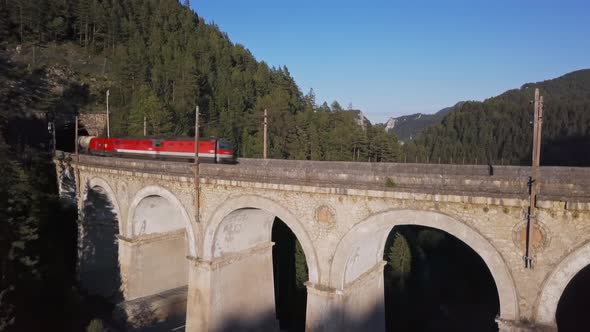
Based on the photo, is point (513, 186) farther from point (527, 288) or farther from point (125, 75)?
point (125, 75)

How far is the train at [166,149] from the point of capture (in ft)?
70.9

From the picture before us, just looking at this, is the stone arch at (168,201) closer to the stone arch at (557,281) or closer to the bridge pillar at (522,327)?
the bridge pillar at (522,327)

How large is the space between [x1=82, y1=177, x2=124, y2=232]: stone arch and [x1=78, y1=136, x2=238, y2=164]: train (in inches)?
124

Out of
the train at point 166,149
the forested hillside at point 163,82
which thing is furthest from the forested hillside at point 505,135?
the train at point 166,149

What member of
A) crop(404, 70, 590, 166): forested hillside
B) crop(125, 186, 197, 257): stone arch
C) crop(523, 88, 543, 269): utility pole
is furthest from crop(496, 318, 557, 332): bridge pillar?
crop(404, 70, 590, 166): forested hillside

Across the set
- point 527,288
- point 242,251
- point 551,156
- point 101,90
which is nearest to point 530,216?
point 527,288

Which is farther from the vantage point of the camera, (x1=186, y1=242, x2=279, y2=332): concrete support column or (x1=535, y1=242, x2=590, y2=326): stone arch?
(x1=186, y1=242, x2=279, y2=332): concrete support column

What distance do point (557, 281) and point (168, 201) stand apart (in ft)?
51.5

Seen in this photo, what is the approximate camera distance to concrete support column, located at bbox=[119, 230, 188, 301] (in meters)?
21.2

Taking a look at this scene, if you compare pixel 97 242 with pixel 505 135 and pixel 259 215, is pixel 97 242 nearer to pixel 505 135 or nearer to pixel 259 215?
pixel 259 215

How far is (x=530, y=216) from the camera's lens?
9602 mm

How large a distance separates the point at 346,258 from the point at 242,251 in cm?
632

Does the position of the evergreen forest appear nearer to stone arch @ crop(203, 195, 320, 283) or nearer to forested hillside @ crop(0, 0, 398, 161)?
forested hillside @ crop(0, 0, 398, 161)

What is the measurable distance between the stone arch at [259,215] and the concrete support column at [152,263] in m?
6.47
